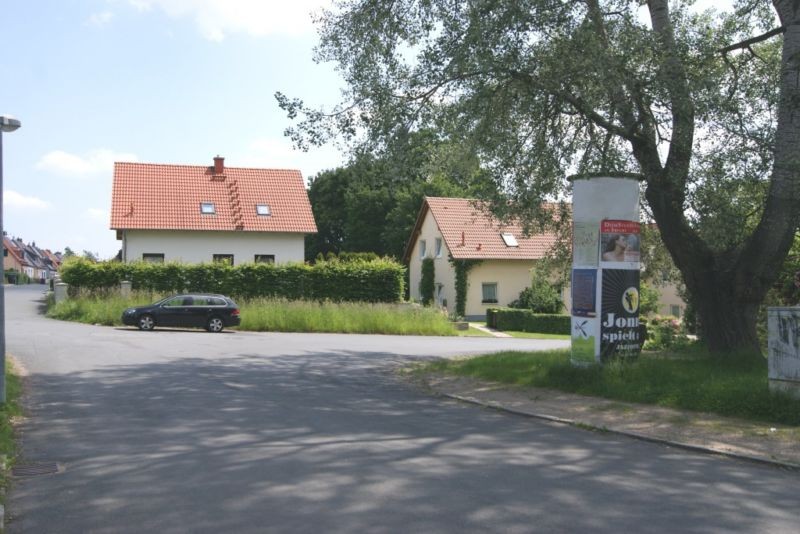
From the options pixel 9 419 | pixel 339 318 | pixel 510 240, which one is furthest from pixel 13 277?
pixel 9 419

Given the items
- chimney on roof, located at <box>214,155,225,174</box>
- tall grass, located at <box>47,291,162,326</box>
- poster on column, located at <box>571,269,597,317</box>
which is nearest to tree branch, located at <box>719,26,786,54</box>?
poster on column, located at <box>571,269,597,317</box>

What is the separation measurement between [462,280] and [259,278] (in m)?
12.3

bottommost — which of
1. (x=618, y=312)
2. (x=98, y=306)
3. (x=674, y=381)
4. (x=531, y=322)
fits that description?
(x=674, y=381)

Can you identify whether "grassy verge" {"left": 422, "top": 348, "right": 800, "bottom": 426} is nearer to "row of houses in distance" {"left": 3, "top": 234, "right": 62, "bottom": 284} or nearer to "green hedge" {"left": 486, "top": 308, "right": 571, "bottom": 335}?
"green hedge" {"left": 486, "top": 308, "right": 571, "bottom": 335}

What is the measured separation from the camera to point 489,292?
144ft

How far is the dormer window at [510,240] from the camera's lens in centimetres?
4441

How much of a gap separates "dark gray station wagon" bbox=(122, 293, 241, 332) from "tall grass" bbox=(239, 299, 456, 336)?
1.44 meters

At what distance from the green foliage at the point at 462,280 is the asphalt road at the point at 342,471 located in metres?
29.9

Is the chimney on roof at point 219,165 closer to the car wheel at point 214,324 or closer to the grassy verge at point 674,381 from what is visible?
the car wheel at point 214,324

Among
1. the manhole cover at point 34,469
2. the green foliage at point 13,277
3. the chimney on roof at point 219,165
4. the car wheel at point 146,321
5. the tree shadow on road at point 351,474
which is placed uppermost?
the chimney on roof at point 219,165

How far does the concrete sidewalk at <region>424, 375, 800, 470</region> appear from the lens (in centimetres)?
831

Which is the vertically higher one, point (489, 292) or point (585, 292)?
point (489, 292)

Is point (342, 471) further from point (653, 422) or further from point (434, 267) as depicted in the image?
point (434, 267)

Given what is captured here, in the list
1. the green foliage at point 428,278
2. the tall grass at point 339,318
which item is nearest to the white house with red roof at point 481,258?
the green foliage at point 428,278
